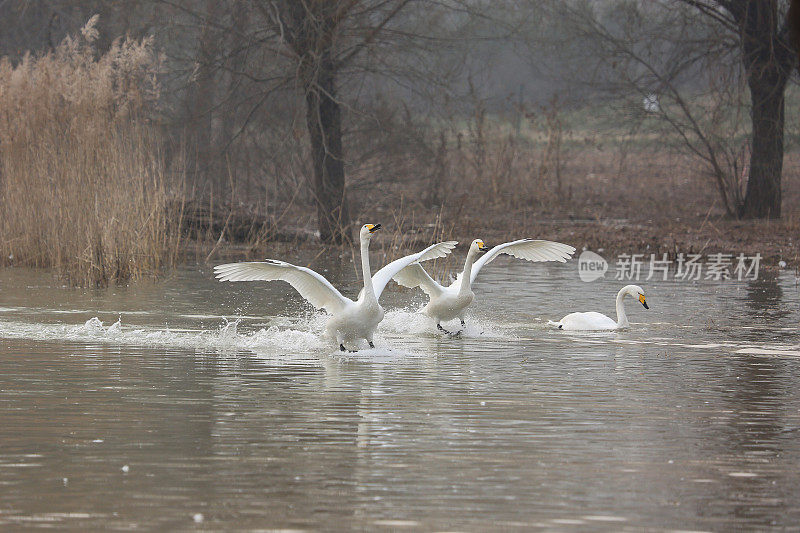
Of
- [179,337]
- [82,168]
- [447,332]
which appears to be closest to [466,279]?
[447,332]

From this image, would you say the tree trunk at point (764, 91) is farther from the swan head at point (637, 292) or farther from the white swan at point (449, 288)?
the white swan at point (449, 288)

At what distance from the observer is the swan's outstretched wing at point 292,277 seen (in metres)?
10.2

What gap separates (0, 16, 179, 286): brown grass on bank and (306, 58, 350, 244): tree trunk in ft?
16.2

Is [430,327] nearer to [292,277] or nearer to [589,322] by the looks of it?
[589,322]

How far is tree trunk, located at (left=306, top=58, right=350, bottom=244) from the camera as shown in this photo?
68.6 feet

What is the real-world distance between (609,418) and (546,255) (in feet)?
20.5

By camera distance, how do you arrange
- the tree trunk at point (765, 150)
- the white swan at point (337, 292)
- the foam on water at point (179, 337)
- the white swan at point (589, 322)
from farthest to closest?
1. the tree trunk at point (765, 150)
2. the white swan at point (589, 322)
3. the foam on water at point (179, 337)
4. the white swan at point (337, 292)

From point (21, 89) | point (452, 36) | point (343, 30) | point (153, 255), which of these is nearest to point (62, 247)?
point (153, 255)

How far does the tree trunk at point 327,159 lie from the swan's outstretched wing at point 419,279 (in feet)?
27.2

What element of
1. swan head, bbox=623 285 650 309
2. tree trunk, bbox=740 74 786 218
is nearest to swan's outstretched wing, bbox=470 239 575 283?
swan head, bbox=623 285 650 309

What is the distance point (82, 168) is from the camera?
15.4 metres

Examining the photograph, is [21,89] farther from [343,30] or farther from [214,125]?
[214,125]

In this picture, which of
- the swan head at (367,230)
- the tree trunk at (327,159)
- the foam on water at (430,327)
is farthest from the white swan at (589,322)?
the tree trunk at (327,159)

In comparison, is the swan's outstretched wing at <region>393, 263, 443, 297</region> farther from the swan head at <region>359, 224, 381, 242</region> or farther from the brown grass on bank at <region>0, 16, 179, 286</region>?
the brown grass on bank at <region>0, 16, 179, 286</region>
